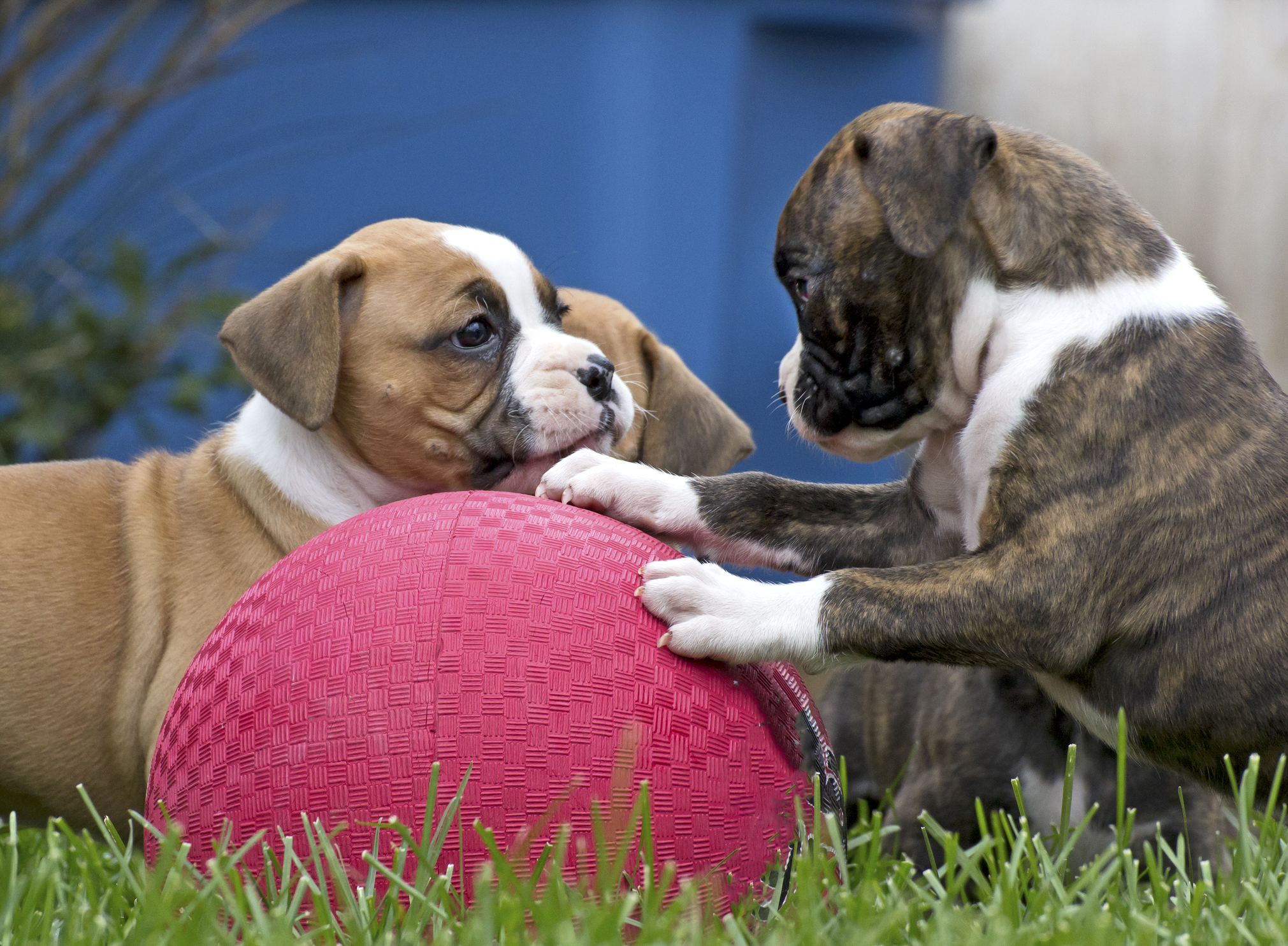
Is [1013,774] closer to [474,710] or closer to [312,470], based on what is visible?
[474,710]

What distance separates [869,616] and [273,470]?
162 centimetres

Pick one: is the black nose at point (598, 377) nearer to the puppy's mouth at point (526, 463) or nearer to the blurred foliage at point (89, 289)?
the puppy's mouth at point (526, 463)

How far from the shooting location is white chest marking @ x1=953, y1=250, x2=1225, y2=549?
2934mm

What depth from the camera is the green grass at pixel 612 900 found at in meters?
2.18

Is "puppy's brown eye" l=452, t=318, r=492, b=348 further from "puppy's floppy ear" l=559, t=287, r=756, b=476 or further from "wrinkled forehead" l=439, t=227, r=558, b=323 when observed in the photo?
"puppy's floppy ear" l=559, t=287, r=756, b=476

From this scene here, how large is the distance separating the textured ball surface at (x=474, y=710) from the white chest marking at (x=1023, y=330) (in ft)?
2.22

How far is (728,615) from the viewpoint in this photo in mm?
2678

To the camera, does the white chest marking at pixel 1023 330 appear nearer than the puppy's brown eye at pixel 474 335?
Yes

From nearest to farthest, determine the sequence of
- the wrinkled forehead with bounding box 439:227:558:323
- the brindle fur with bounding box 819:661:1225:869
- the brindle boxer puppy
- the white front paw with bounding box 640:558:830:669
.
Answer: the white front paw with bounding box 640:558:830:669, the brindle boxer puppy, the brindle fur with bounding box 819:661:1225:869, the wrinkled forehead with bounding box 439:227:558:323

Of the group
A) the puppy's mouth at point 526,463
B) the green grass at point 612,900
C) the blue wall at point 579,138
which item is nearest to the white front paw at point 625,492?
the puppy's mouth at point 526,463

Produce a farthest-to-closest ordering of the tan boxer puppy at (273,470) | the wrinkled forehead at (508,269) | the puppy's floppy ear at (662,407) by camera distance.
Result: 1. the puppy's floppy ear at (662,407)
2. the wrinkled forehead at (508,269)
3. the tan boxer puppy at (273,470)

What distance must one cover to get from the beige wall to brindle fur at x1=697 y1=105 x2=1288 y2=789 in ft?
14.7

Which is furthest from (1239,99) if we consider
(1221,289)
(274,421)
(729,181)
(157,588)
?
(157,588)

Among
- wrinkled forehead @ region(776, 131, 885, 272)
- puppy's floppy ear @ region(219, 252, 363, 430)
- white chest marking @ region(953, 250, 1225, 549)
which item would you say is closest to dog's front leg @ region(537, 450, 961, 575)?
white chest marking @ region(953, 250, 1225, 549)
